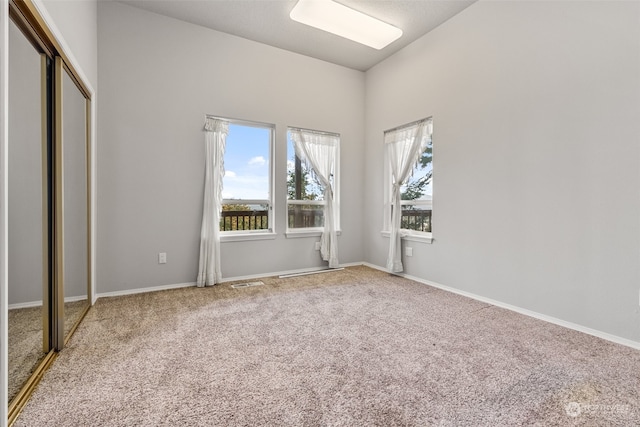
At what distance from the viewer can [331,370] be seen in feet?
5.82

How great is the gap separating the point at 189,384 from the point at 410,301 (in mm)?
2154

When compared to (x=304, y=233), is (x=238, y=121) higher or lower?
higher

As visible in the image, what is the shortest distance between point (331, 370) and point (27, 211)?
186 centimetres

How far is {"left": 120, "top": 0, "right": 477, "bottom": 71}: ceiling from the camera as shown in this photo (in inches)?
125

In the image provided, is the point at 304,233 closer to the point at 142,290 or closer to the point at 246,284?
the point at 246,284

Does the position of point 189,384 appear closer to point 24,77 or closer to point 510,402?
point 510,402

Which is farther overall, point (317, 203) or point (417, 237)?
point (317, 203)

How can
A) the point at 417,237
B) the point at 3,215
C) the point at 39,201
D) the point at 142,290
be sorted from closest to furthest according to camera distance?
the point at 3,215 → the point at 39,201 → the point at 142,290 → the point at 417,237

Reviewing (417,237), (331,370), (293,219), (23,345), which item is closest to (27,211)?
(23,345)

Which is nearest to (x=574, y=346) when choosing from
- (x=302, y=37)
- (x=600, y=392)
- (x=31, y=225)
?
(x=600, y=392)

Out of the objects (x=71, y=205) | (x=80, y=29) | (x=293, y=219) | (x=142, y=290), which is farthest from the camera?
(x=293, y=219)

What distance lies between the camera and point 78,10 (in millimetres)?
2355

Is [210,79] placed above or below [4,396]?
above

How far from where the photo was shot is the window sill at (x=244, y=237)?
Answer: 12.3 feet
